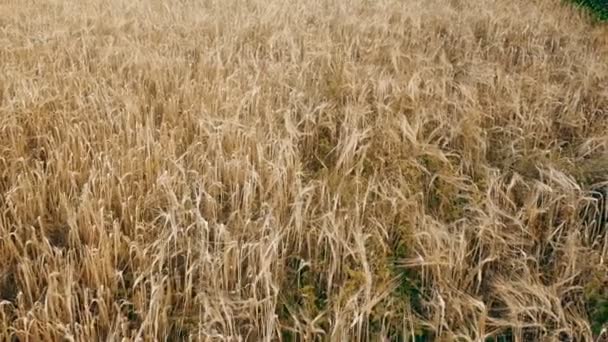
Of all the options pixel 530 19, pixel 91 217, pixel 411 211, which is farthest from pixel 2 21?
pixel 530 19

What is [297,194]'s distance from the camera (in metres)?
2.01

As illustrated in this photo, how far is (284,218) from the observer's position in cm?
198

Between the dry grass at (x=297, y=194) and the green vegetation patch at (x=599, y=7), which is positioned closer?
the dry grass at (x=297, y=194)

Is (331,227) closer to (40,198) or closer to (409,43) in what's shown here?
(40,198)

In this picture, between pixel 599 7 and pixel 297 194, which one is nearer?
pixel 297 194

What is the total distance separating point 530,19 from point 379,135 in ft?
12.1

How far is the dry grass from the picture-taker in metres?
1.54

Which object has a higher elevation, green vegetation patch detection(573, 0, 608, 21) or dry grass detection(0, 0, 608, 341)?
green vegetation patch detection(573, 0, 608, 21)

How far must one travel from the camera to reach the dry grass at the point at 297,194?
154 centimetres

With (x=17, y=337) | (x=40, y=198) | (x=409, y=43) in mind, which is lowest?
(x=17, y=337)

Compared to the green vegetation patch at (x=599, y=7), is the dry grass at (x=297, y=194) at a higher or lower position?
lower

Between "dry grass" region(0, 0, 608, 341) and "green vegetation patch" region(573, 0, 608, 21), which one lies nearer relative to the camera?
"dry grass" region(0, 0, 608, 341)

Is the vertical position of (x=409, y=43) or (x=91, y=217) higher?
(x=409, y=43)

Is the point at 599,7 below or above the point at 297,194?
above
